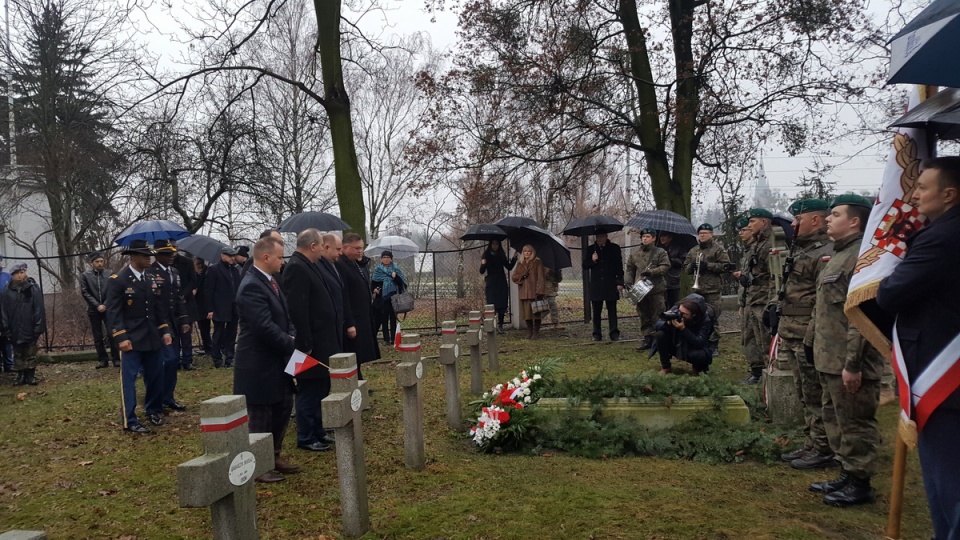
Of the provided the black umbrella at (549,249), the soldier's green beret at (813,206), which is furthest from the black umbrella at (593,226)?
the soldier's green beret at (813,206)

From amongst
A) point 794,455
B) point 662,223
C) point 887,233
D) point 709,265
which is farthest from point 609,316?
point 887,233

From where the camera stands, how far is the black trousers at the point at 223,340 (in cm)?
1156

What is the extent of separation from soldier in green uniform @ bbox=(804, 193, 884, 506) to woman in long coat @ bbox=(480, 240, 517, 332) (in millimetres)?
9704

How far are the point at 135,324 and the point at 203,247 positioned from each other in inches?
205

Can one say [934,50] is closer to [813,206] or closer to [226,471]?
[813,206]

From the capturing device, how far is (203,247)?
11898 millimetres

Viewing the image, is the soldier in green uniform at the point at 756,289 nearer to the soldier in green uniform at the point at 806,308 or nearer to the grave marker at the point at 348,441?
the soldier in green uniform at the point at 806,308

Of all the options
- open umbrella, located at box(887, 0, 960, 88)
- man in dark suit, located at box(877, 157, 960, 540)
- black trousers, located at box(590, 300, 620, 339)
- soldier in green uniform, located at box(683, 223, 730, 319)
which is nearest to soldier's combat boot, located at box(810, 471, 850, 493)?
man in dark suit, located at box(877, 157, 960, 540)

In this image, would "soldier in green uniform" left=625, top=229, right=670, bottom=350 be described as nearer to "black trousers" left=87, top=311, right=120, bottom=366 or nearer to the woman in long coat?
the woman in long coat

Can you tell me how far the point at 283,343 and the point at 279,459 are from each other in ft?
3.42

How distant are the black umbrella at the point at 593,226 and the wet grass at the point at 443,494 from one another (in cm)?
685

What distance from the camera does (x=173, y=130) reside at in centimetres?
1781

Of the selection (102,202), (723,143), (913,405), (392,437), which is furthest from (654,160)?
(102,202)

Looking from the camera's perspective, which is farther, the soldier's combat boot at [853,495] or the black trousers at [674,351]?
the black trousers at [674,351]
